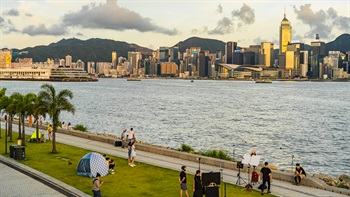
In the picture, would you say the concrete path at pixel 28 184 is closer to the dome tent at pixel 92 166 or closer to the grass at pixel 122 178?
the grass at pixel 122 178

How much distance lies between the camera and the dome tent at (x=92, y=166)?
20.5 m

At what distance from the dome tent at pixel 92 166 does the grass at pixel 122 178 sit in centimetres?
29

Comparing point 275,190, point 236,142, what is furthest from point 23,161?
point 236,142

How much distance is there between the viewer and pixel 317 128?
208 ft

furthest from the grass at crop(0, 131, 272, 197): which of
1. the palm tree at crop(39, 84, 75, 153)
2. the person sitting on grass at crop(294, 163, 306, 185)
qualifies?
the palm tree at crop(39, 84, 75, 153)

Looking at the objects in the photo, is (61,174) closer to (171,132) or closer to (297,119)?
(171,132)

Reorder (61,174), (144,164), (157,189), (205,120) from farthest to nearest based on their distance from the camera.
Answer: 1. (205,120)
2. (144,164)
3. (61,174)
4. (157,189)

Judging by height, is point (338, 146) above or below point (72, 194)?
below

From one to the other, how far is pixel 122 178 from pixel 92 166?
1.61m

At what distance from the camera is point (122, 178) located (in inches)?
798

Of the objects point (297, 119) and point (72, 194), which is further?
point (297, 119)

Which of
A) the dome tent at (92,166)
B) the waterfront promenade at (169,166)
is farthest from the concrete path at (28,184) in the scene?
the dome tent at (92,166)

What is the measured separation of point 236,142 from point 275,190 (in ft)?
98.3

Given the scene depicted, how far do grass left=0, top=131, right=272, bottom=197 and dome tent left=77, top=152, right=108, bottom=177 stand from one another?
29 centimetres
